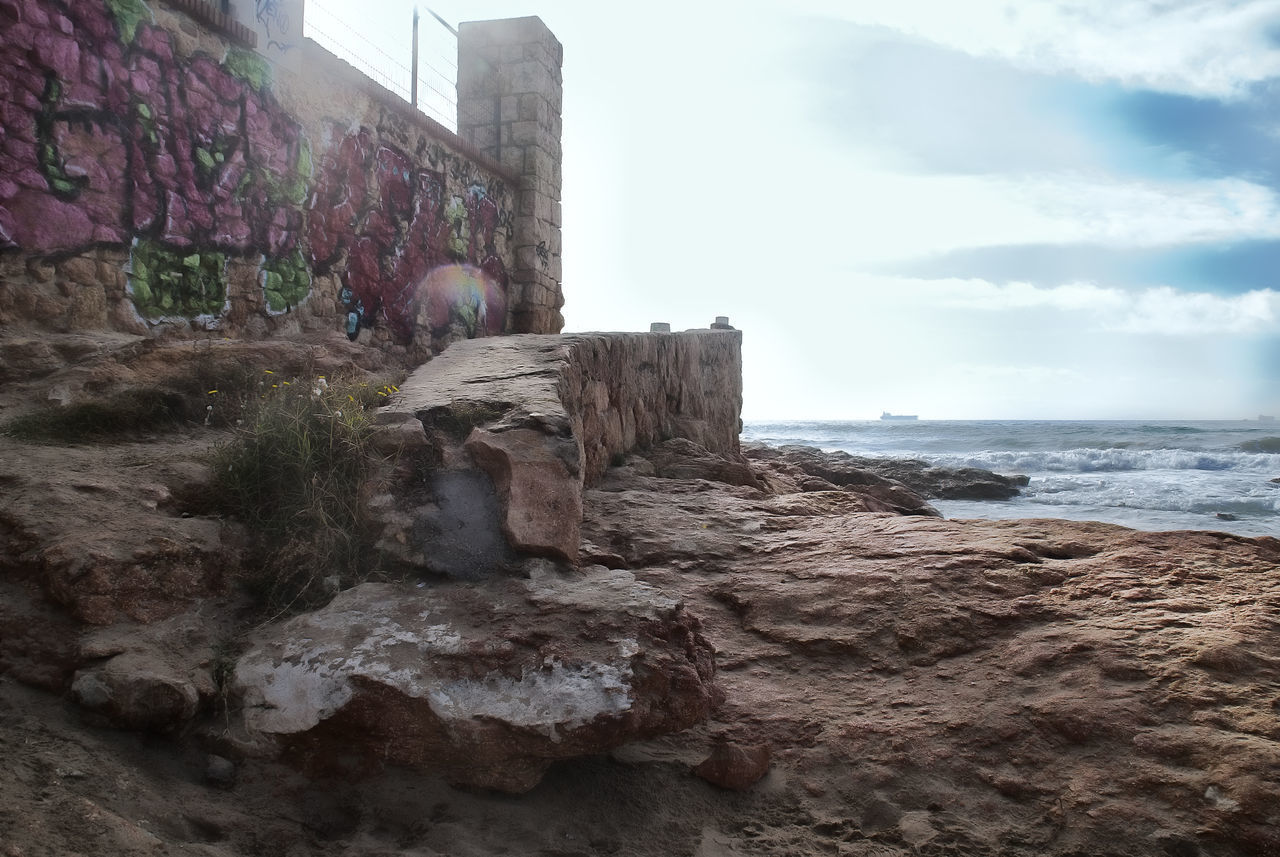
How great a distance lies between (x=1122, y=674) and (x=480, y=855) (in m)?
1.71

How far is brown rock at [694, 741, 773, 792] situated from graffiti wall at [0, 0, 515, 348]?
419cm

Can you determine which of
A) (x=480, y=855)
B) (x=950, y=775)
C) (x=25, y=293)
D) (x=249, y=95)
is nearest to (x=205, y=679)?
(x=480, y=855)

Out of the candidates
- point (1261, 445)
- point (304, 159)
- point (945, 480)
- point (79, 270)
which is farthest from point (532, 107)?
point (1261, 445)

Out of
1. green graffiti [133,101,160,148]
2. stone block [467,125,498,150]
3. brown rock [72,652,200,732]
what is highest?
stone block [467,125,498,150]

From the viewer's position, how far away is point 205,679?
2.16 m

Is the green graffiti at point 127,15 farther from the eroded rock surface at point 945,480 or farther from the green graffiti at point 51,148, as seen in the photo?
the eroded rock surface at point 945,480

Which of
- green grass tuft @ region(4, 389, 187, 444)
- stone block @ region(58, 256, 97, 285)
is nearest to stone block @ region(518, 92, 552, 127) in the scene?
stone block @ region(58, 256, 97, 285)

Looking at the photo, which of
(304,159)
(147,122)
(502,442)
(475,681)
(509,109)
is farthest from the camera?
(509,109)

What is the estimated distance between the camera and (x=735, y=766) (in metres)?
2.19

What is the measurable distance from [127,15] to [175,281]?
4.95 ft

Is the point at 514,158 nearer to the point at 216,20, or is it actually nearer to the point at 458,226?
the point at 458,226

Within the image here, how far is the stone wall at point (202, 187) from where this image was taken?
14.4ft

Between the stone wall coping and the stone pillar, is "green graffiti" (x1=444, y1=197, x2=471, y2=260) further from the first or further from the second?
the stone wall coping

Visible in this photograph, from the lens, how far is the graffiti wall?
441 centimetres
